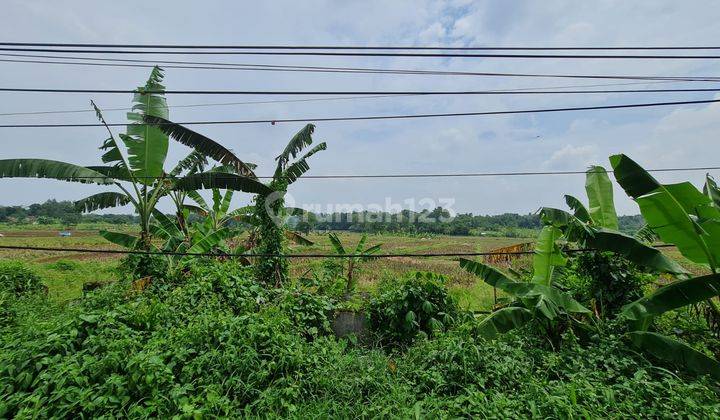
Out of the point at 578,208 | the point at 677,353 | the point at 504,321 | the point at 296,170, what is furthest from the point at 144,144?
the point at 677,353

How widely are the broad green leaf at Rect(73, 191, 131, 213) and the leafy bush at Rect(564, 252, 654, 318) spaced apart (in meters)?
8.40

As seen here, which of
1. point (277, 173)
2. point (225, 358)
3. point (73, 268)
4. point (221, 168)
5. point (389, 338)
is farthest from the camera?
point (73, 268)

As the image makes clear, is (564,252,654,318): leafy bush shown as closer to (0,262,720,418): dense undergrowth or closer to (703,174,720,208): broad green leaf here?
(0,262,720,418): dense undergrowth

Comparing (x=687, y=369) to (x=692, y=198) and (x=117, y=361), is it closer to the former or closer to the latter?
(x=692, y=198)

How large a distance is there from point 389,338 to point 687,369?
12.5 feet

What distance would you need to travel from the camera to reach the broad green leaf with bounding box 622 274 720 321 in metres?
3.77

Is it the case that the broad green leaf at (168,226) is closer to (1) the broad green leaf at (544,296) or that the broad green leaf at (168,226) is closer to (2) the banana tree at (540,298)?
(2) the banana tree at (540,298)

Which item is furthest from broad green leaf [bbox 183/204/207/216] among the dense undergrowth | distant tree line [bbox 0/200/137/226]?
distant tree line [bbox 0/200/137/226]

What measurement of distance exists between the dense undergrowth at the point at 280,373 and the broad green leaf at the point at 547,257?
91cm

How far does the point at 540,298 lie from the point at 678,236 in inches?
66.4

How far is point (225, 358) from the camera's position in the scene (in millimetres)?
3555

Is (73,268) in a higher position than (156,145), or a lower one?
lower

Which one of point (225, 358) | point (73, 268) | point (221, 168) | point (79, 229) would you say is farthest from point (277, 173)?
point (79, 229)

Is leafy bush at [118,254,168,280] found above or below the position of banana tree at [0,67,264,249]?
below
